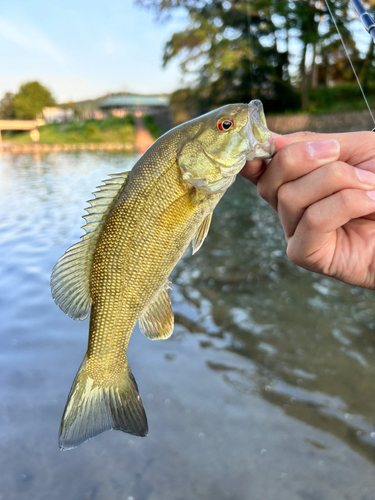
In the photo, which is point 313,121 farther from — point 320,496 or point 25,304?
point 320,496

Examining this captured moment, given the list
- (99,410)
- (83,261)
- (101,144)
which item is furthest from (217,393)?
(101,144)

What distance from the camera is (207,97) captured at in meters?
29.7

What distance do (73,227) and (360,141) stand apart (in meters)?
9.29

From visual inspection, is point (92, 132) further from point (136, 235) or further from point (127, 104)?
point (136, 235)

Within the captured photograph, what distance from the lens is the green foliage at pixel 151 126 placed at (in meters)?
47.4

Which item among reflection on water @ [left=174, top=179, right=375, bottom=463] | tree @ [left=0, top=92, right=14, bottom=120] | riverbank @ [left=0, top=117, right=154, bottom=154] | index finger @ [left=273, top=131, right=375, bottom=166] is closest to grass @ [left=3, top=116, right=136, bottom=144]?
riverbank @ [left=0, top=117, right=154, bottom=154]

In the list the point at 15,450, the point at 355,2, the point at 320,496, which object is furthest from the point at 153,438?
the point at 355,2

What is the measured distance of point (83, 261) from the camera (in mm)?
1747

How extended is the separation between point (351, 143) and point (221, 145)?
641 mm

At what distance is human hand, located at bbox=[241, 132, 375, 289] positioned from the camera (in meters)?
1.71

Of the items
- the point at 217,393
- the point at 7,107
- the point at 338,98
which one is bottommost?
the point at 217,393

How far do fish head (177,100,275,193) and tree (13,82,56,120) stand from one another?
8321cm

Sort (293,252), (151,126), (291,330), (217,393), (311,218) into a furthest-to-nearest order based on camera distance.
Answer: (151,126), (291,330), (217,393), (293,252), (311,218)

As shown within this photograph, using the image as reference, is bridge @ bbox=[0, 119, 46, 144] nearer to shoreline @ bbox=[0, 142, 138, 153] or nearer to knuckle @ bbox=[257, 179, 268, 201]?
shoreline @ bbox=[0, 142, 138, 153]
